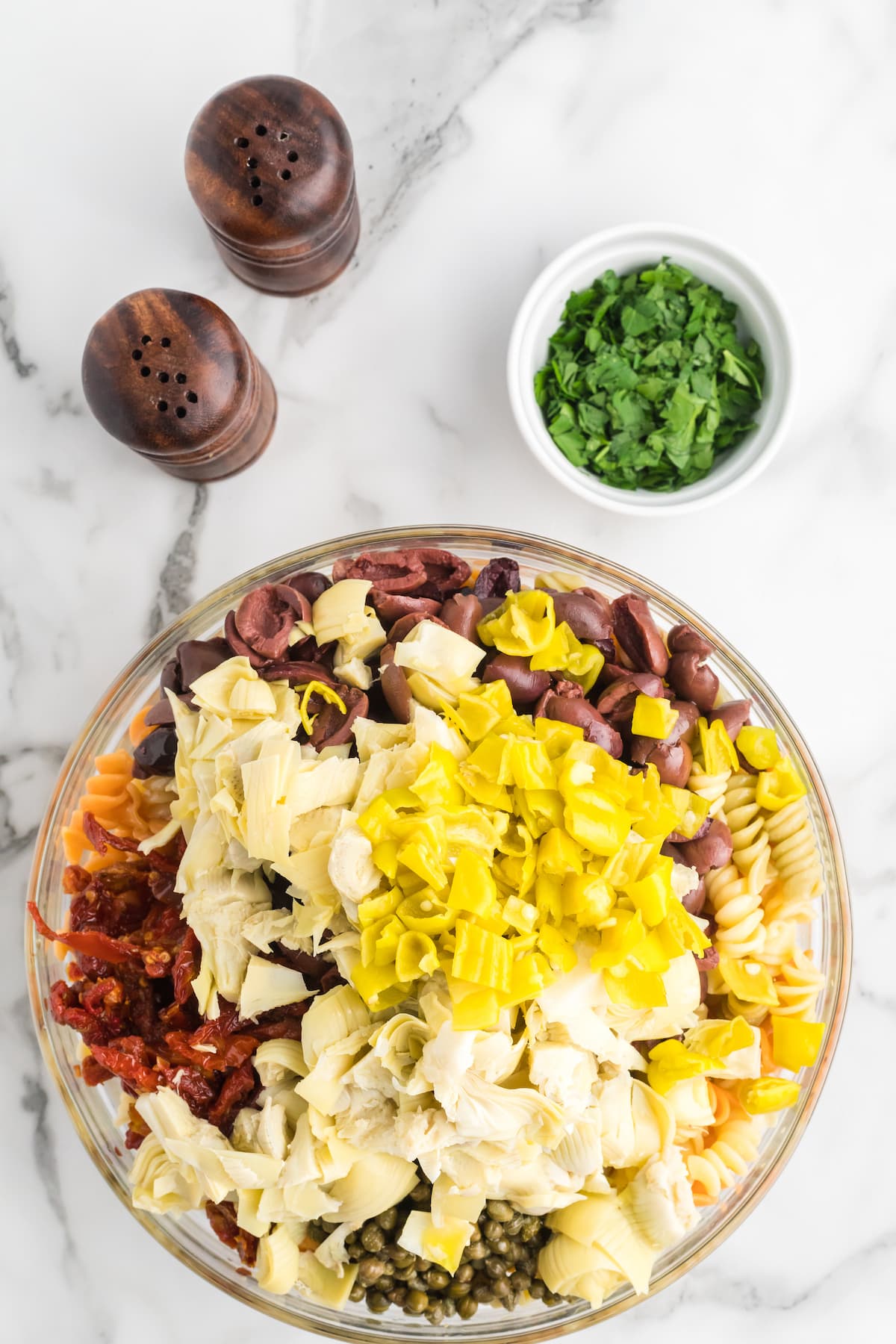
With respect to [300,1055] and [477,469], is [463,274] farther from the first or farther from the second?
[300,1055]

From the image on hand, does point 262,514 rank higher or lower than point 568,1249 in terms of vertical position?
higher

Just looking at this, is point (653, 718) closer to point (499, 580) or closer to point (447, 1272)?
point (499, 580)

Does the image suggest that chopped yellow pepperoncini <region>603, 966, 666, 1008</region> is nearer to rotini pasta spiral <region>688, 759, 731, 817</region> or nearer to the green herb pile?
rotini pasta spiral <region>688, 759, 731, 817</region>

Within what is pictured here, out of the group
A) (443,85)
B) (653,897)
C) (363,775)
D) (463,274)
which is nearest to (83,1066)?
(363,775)

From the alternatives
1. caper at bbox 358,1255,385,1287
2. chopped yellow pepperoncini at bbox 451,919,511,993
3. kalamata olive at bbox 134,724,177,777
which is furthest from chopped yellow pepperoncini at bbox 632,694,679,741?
caper at bbox 358,1255,385,1287

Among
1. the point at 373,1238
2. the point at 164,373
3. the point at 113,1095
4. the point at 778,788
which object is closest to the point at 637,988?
the point at 778,788

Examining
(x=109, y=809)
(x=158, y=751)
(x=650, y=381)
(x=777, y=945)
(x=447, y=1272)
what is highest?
(x=650, y=381)
